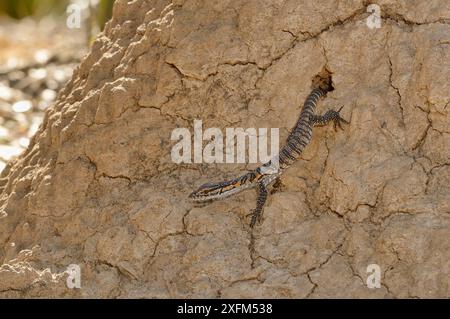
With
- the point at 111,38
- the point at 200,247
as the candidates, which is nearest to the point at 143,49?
the point at 111,38

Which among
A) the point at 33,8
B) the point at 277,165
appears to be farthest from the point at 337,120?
the point at 33,8

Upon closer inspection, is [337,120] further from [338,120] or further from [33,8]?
[33,8]

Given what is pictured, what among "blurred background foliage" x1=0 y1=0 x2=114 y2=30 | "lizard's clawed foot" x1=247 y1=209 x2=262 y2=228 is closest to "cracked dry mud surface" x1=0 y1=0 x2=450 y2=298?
"lizard's clawed foot" x1=247 y1=209 x2=262 y2=228

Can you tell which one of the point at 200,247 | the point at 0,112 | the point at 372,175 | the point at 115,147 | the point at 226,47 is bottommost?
the point at 200,247

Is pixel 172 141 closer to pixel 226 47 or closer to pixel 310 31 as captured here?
pixel 226 47

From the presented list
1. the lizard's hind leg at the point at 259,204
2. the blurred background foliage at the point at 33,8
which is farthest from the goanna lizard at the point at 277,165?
the blurred background foliage at the point at 33,8

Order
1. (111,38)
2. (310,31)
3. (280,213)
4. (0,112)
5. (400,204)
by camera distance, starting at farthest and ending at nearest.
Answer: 1. (0,112)
2. (111,38)
3. (310,31)
4. (280,213)
5. (400,204)
